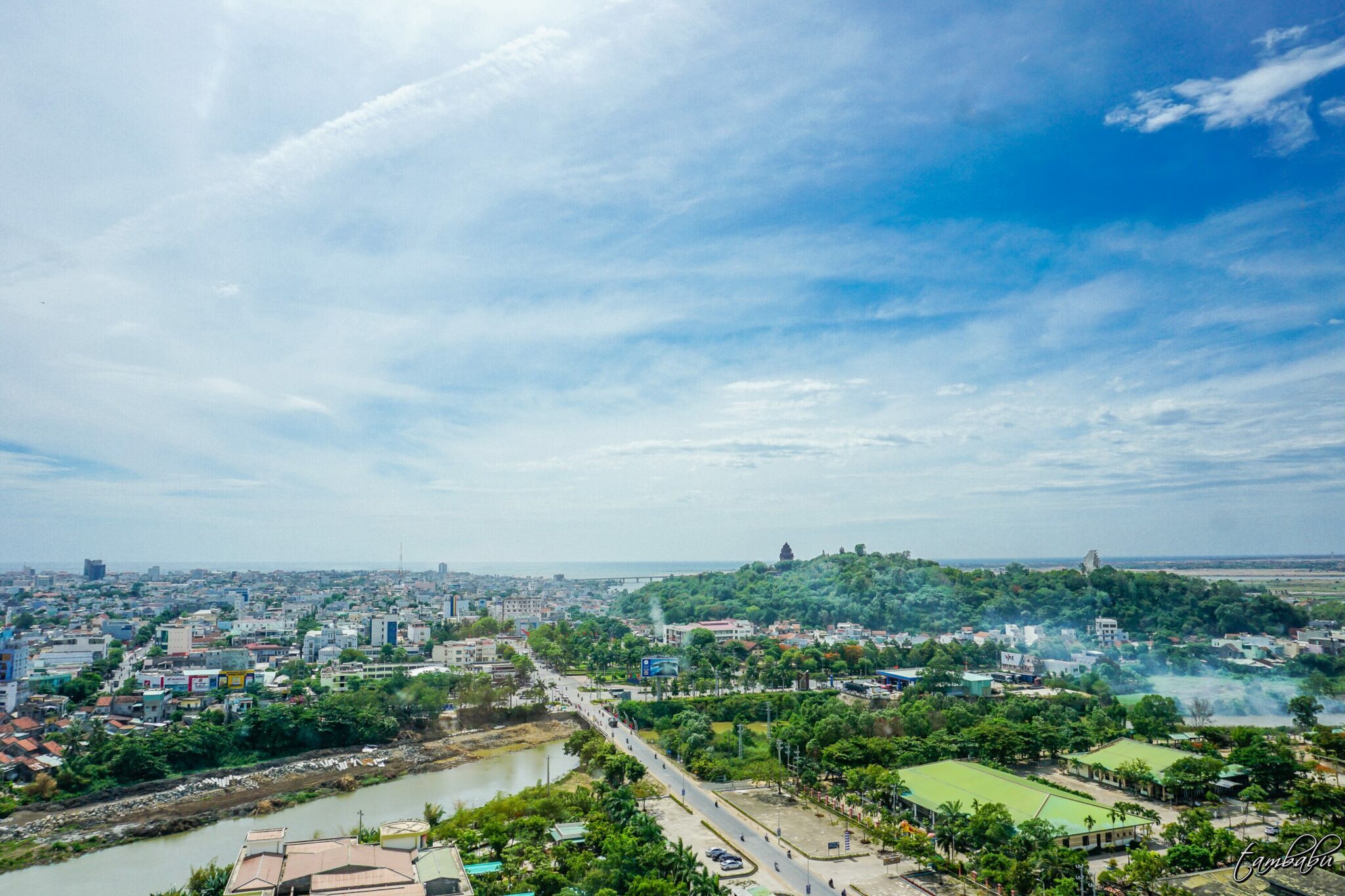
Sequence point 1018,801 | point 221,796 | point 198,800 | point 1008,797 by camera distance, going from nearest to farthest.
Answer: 1. point 1018,801
2. point 1008,797
3. point 198,800
4. point 221,796

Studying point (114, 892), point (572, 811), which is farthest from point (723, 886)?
point (114, 892)

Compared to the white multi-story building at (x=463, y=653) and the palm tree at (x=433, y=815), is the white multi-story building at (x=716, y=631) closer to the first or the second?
the white multi-story building at (x=463, y=653)

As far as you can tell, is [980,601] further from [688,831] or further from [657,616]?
[688,831]

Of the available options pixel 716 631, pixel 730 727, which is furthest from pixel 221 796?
pixel 716 631

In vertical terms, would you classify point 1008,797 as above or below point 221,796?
above

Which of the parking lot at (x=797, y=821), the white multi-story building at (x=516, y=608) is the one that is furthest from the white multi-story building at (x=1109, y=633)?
the white multi-story building at (x=516, y=608)
